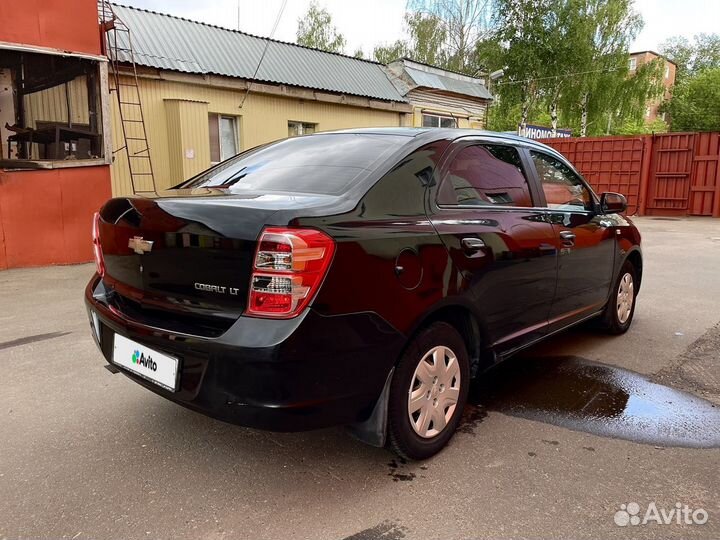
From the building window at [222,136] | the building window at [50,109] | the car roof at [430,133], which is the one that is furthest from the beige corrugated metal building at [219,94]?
the car roof at [430,133]

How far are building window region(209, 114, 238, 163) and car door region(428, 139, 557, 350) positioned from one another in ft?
28.9

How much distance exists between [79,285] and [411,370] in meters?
5.90

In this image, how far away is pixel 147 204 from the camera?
243 cm

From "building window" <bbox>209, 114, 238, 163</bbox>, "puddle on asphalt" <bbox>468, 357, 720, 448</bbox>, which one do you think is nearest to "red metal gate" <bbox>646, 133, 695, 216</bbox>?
"building window" <bbox>209, 114, 238, 163</bbox>

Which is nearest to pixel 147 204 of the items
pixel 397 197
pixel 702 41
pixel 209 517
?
pixel 397 197

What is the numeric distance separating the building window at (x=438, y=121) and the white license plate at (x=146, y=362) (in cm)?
1447

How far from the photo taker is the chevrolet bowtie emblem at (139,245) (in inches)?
93.2

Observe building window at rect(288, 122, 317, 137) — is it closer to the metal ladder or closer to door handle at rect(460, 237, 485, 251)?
the metal ladder

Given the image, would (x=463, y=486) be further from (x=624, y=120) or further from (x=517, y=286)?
(x=624, y=120)

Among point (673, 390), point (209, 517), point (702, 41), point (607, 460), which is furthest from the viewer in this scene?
point (702, 41)

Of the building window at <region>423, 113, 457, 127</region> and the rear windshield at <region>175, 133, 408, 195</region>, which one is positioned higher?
the building window at <region>423, 113, 457, 127</region>

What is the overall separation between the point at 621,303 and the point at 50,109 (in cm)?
931

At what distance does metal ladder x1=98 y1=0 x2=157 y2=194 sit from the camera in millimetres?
9336

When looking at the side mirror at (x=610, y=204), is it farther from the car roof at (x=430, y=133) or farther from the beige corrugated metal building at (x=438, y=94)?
the beige corrugated metal building at (x=438, y=94)
